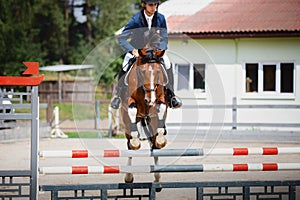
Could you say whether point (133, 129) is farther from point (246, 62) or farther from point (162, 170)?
point (246, 62)

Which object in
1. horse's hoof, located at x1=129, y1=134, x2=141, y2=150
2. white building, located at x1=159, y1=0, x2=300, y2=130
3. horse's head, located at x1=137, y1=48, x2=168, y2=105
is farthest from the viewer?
white building, located at x1=159, y1=0, x2=300, y2=130

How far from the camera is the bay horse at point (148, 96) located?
6.50 m

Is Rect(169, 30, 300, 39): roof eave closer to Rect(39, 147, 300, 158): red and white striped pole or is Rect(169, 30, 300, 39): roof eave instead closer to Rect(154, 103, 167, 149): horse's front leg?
Rect(154, 103, 167, 149): horse's front leg

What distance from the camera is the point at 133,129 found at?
680 centimetres

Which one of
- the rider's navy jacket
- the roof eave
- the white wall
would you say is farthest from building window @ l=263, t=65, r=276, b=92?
the rider's navy jacket

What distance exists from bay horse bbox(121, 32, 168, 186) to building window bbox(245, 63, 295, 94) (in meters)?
12.5

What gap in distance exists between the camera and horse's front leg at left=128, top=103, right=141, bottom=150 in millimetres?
6621

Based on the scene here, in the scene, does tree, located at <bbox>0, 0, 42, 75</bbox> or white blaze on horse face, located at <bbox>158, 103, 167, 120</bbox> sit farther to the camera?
tree, located at <bbox>0, 0, 42, 75</bbox>

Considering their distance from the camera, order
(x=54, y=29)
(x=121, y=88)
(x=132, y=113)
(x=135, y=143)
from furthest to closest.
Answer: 1. (x=54, y=29)
2. (x=121, y=88)
3. (x=135, y=143)
4. (x=132, y=113)

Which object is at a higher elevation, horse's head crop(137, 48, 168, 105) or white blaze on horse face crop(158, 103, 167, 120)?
horse's head crop(137, 48, 168, 105)

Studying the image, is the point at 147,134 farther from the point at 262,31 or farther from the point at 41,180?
the point at 262,31

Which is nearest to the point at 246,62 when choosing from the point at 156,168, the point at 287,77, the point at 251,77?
the point at 251,77

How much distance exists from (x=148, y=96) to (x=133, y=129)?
1.75 ft

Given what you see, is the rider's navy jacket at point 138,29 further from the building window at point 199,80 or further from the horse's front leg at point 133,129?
the building window at point 199,80
